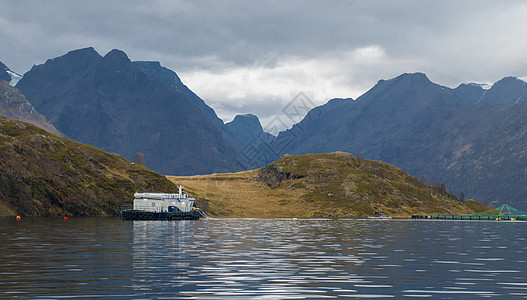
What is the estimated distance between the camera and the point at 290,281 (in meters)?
37.8

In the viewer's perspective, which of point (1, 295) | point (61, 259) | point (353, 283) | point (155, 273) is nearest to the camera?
point (1, 295)

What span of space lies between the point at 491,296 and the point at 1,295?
98.5 feet

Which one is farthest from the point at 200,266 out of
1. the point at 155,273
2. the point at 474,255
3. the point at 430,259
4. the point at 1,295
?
the point at 474,255

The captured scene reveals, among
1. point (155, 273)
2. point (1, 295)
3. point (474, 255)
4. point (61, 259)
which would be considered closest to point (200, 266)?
point (155, 273)

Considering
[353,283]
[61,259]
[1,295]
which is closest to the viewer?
[1,295]

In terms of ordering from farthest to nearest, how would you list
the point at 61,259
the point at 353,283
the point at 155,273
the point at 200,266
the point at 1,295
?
the point at 61,259, the point at 200,266, the point at 155,273, the point at 353,283, the point at 1,295

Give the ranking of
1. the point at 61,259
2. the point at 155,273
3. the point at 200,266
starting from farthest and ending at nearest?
1. the point at 61,259
2. the point at 200,266
3. the point at 155,273

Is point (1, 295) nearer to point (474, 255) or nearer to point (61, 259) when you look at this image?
point (61, 259)

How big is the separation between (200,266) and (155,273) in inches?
255

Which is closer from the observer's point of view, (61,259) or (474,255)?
(61,259)

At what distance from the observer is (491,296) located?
3209 centimetres

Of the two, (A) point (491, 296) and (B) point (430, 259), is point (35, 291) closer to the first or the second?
(A) point (491, 296)

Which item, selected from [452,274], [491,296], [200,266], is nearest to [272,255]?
[200,266]

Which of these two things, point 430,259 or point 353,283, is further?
point 430,259
